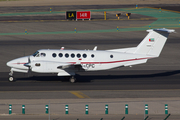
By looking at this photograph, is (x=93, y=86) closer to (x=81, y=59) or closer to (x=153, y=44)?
(x=81, y=59)

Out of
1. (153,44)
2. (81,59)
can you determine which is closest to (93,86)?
(81,59)

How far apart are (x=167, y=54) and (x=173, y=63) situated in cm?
413

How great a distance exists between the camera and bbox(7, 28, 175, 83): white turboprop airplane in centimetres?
2528

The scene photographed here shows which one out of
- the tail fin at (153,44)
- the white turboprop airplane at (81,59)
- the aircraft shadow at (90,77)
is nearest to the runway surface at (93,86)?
the aircraft shadow at (90,77)

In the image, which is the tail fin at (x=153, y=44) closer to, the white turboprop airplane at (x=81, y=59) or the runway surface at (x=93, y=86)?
the white turboprop airplane at (x=81, y=59)

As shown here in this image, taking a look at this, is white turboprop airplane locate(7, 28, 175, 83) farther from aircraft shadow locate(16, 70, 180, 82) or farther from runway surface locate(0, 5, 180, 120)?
aircraft shadow locate(16, 70, 180, 82)

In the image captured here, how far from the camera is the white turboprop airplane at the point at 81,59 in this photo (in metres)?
25.3

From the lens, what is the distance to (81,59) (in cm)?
2605

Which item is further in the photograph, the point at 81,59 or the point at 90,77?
the point at 90,77

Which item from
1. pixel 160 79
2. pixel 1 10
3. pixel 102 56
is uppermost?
pixel 1 10

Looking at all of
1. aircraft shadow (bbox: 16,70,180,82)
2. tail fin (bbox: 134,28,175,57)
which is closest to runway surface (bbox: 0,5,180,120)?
aircraft shadow (bbox: 16,70,180,82)

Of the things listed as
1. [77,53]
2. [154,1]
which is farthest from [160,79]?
[154,1]

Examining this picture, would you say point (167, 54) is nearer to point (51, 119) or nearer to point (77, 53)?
point (77, 53)

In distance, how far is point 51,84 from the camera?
2544 centimetres
